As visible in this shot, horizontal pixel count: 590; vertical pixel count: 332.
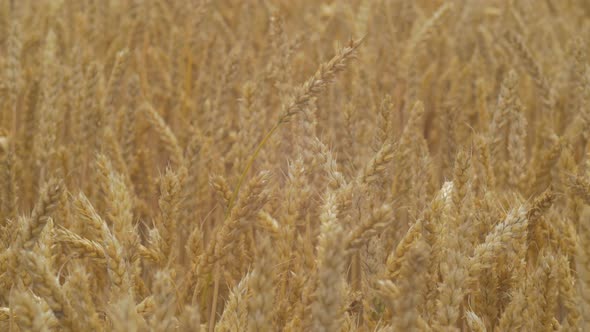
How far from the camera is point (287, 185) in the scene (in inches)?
48.8

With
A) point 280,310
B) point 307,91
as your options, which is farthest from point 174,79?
point 280,310

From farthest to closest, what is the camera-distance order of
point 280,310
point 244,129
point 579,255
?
point 244,129 → point 280,310 → point 579,255

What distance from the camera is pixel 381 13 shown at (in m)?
2.76

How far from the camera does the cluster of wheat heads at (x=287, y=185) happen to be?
959mm

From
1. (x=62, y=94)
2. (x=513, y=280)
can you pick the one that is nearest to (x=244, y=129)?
(x=513, y=280)

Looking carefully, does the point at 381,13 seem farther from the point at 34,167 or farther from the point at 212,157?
the point at 34,167

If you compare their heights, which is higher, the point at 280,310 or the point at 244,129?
the point at 244,129

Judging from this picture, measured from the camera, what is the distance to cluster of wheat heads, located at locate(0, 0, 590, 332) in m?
0.96

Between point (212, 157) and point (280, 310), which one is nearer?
point (280, 310)

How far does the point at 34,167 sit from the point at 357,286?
3.12 feet

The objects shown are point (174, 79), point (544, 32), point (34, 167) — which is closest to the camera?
point (34, 167)

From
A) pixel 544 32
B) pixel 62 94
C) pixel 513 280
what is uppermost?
pixel 62 94

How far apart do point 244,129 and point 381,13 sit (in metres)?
1.47

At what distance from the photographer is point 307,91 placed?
1.21 metres
